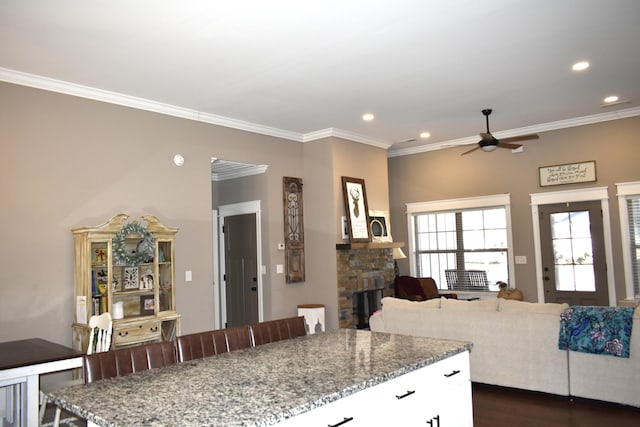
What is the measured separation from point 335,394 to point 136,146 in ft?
14.9

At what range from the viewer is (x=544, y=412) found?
4047mm

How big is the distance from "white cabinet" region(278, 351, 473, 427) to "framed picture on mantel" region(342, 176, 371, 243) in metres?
4.67

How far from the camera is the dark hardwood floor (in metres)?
3.81

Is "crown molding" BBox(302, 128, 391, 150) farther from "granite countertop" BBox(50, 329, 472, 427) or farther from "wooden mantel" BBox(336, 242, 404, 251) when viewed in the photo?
"granite countertop" BBox(50, 329, 472, 427)

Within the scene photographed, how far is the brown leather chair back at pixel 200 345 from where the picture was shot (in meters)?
2.62

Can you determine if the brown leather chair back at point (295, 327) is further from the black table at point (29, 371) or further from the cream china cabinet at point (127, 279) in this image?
the cream china cabinet at point (127, 279)

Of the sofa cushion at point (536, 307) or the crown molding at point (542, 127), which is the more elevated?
the crown molding at point (542, 127)

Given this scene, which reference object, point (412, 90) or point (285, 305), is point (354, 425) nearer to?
point (412, 90)

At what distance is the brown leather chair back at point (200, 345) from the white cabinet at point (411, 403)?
104cm

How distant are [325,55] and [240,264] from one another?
13.4 ft

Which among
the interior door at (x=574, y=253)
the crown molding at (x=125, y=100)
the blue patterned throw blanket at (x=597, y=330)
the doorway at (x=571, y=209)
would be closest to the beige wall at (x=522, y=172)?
the doorway at (x=571, y=209)

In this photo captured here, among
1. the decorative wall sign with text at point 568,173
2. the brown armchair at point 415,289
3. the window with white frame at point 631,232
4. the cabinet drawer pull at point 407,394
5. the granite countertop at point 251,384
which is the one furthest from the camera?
the brown armchair at point 415,289

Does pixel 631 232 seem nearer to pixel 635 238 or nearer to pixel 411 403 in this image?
pixel 635 238

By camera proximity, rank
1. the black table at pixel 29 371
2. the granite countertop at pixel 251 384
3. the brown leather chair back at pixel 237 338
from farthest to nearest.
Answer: the black table at pixel 29 371 → the brown leather chair back at pixel 237 338 → the granite countertop at pixel 251 384
